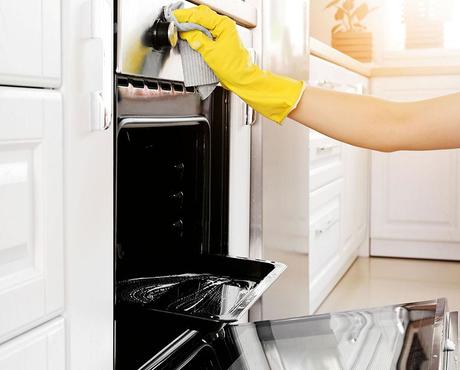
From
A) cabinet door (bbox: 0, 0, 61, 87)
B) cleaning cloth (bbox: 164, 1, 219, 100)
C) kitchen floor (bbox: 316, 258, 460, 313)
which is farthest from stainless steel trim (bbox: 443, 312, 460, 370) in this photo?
kitchen floor (bbox: 316, 258, 460, 313)

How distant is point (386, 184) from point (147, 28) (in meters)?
2.96

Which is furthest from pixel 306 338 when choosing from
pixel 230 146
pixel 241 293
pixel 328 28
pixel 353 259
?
pixel 328 28

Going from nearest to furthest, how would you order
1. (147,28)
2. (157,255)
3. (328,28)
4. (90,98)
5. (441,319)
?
(90,98), (147,28), (441,319), (157,255), (328,28)

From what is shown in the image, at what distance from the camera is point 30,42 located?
0.72 metres

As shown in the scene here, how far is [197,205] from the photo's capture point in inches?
51.5

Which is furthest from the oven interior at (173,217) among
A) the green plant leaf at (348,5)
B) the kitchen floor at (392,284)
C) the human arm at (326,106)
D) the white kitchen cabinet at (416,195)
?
the green plant leaf at (348,5)

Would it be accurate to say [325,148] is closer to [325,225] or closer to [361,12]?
[325,225]

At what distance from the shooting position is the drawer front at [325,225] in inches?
101

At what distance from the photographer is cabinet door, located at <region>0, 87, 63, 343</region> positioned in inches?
27.6

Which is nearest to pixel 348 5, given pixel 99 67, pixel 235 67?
pixel 235 67

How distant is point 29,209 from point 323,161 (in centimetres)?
209

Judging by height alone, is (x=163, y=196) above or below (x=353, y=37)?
below

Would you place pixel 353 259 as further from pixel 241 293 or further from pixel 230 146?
pixel 241 293

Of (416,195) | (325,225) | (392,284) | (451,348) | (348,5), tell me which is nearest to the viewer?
(451,348)
